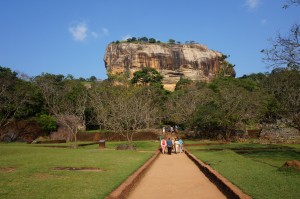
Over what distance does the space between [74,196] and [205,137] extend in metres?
30.9

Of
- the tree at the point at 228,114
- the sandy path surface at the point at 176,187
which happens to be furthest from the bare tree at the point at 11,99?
the sandy path surface at the point at 176,187

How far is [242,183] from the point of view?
791 centimetres

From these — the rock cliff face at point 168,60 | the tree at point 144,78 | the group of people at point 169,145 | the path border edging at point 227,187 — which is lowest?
the path border edging at point 227,187

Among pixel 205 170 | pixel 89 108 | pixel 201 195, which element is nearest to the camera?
pixel 201 195

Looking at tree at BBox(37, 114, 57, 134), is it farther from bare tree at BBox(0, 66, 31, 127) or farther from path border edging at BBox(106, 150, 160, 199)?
path border edging at BBox(106, 150, 160, 199)

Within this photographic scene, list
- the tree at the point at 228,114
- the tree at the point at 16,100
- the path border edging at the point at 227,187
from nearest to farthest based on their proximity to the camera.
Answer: the path border edging at the point at 227,187 → the tree at the point at 228,114 → the tree at the point at 16,100

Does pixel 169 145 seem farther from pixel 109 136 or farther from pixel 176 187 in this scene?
pixel 109 136

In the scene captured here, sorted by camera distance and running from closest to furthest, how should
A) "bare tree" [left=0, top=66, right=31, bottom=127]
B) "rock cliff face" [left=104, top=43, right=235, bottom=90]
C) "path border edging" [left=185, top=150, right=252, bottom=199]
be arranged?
"path border edging" [left=185, top=150, right=252, bottom=199] < "bare tree" [left=0, top=66, right=31, bottom=127] < "rock cliff face" [left=104, top=43, right=235, bottom=90]

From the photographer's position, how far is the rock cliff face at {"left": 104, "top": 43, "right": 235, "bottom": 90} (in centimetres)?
9844

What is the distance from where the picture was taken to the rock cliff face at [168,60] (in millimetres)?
98438

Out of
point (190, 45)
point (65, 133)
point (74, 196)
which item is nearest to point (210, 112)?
point (65, 133)

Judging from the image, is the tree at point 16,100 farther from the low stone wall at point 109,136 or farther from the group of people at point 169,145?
the group of people at point 169,145

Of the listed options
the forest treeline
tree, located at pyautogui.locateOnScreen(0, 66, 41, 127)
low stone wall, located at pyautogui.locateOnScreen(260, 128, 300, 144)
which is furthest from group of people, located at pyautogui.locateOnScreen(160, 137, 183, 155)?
tree, located at pyautogui.locateOnScreen(0, 66, 41, 127)

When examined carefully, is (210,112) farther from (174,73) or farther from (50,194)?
(174,73)
